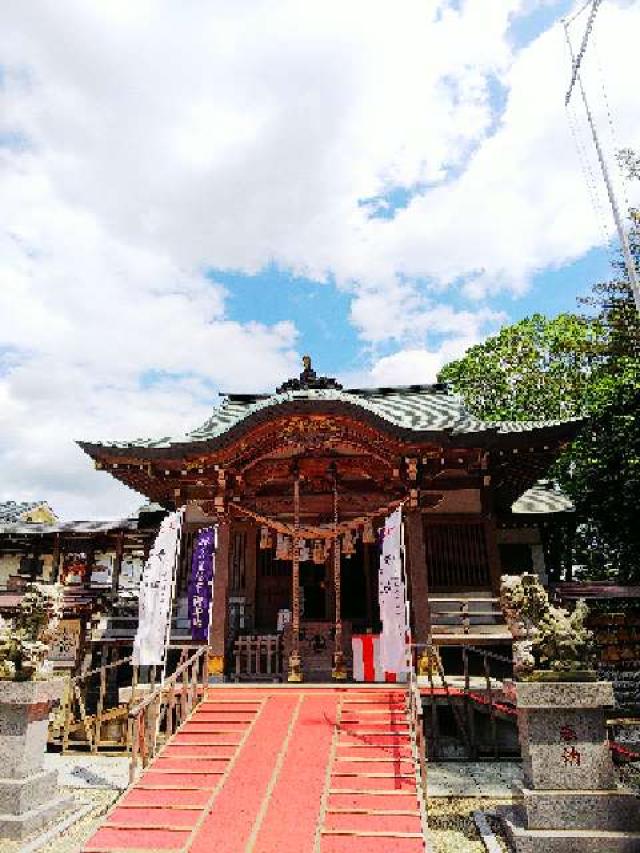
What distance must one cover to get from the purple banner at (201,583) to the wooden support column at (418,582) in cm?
425

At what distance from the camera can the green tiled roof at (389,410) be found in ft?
37.6

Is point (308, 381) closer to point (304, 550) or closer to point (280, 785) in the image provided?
point (304, 550)

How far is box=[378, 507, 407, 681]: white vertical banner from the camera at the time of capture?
30.9ft

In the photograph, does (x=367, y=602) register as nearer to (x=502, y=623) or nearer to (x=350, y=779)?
(x=502, y=623)

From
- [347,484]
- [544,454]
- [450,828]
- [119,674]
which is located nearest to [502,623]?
[544,454]

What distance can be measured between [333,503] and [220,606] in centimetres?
354

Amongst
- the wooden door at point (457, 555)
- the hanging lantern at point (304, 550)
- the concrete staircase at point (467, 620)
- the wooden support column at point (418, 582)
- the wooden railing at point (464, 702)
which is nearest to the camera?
the wooden railing at point (464, 702)

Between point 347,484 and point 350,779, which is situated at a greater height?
point 347,484

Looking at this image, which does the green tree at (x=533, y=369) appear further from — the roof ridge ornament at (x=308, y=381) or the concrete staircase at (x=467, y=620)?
the concrete staircase at (x=467, y=620)

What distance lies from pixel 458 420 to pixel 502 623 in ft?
Answer: 15.8

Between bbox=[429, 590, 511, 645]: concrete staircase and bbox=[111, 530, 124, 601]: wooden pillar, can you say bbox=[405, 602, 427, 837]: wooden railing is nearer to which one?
bbox=[429, 590, 511, 645]: concrete staircase

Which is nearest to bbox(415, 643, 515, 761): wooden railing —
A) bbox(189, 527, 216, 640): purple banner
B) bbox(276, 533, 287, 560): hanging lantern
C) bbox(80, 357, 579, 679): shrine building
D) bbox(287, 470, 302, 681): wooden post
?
bbox(80, 357, 579, 679): shrine building

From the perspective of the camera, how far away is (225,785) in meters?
6.48

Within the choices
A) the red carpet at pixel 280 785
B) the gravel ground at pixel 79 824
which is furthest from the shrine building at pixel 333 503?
the gravel ground at pixel 79 824
